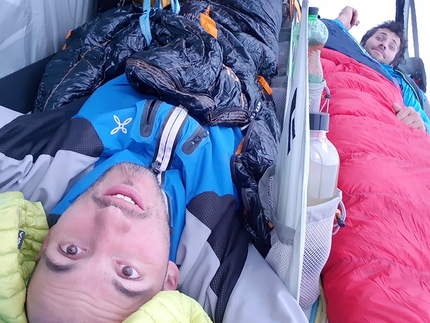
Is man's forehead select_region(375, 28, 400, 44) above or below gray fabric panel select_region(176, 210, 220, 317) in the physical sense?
above

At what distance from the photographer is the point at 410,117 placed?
1414 mm

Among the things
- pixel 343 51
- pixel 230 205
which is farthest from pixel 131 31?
pixel 343 51

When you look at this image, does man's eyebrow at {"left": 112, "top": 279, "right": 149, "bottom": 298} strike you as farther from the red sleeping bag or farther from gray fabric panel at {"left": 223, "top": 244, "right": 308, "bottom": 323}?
the red sleeping bag

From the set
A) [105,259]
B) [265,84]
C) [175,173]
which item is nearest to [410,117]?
[265,84]

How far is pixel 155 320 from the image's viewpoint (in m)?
0.50

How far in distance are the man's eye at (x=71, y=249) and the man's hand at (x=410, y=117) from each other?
1221mm

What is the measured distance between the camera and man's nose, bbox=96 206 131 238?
58cm

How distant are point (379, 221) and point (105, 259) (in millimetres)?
575

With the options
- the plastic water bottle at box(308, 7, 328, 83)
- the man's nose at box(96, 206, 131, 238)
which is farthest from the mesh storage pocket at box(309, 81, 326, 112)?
the man's nose at box(96, 206, 131, 238)

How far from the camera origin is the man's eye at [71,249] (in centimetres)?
57

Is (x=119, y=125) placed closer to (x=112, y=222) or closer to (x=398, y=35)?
(x=112, y=222)

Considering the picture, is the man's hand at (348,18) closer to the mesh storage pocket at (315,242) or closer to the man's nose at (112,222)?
the mesh storage pocket at (315,242)

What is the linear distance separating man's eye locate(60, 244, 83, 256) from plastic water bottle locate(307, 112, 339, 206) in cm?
38

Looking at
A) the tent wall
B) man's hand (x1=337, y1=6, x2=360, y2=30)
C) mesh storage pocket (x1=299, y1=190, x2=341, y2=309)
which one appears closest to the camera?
mesh storage pocket (x1=299, y1=190, x2=341, y2=309)
